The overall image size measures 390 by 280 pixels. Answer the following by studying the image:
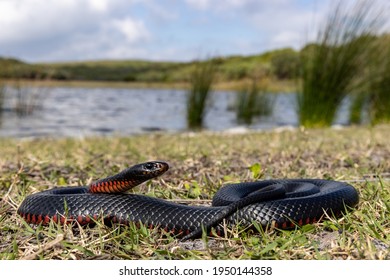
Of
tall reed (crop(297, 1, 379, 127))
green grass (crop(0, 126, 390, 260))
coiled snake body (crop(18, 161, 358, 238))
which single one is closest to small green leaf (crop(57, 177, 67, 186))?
green grass (crop(0, 126, 390, 260))

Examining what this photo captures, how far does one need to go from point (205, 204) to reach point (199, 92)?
11206mm

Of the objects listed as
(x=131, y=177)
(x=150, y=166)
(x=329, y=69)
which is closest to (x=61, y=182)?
(x=131, y=177)

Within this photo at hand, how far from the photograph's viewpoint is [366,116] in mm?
13930

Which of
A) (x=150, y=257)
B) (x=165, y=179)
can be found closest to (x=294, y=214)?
(x=150, y=257)

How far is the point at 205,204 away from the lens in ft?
10.8

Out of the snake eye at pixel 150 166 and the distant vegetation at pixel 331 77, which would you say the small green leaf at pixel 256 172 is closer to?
the snake eye at pixel 150 166

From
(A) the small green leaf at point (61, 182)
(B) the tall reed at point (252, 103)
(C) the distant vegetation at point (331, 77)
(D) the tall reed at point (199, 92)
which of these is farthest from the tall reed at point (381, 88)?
(A) the small green leaf at point (61, 182)

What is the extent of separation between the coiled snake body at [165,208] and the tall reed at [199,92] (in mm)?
11271

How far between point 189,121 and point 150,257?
1240 centimetres

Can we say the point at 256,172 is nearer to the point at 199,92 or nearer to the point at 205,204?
the point at 205,204

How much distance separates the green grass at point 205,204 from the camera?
95.4 inches

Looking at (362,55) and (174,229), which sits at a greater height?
(362,55)
